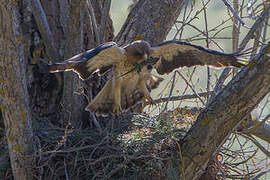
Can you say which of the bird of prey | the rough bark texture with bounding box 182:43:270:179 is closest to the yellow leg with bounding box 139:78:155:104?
the bird of prey

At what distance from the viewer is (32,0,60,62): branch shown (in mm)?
3814

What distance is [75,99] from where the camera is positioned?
12.9ft

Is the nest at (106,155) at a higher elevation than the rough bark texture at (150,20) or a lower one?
lower

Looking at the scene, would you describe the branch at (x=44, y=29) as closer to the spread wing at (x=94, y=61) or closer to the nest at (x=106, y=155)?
the spread wing at (x=94, y=61)

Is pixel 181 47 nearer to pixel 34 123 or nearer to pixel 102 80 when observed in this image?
pixel 102 80

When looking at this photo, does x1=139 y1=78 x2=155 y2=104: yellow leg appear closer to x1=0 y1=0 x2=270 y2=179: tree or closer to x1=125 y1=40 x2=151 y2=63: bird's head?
x1=0 y1=0 x2=270 y2=179: tree

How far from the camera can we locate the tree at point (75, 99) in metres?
2.86

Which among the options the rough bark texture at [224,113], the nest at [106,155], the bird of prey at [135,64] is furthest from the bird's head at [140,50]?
the rough bark texture at [224,113]

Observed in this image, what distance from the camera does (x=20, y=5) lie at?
396 cm

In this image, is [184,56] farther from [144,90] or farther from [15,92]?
[15,92]

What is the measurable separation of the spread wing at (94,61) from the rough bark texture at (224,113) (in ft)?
3.30

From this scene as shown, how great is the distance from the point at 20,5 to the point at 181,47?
158cm

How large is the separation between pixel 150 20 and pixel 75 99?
114cm

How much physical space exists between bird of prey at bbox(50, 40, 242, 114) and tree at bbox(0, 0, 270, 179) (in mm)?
151
